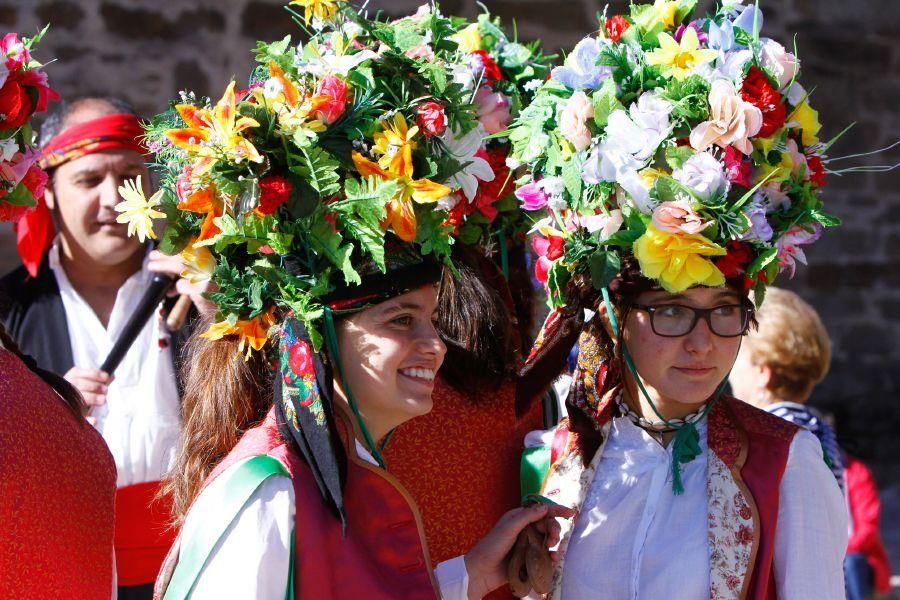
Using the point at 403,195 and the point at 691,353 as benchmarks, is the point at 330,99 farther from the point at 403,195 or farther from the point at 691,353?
the point at 691,353

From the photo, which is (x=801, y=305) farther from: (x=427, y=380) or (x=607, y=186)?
(x=427, y=380)

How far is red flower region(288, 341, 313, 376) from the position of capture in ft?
7.24

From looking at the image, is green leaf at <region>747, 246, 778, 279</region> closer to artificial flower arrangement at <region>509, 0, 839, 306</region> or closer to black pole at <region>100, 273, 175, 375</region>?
artificial flower arrangement at <region>509, 0, 839, 306</region>

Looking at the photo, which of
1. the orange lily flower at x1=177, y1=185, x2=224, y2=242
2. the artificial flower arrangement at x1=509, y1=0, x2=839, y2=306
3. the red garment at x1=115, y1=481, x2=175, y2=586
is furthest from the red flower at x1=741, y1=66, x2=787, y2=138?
the red garment at x1=115, y1=481, x2=175, y2=586

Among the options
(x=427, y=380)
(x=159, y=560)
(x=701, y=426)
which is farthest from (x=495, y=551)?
(x=159, y=560)

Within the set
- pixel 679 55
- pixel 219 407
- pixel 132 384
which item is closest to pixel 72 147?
pixel 132 384

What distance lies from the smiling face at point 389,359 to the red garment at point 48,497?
0.49 metres

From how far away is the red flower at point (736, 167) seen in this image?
7.91 feet

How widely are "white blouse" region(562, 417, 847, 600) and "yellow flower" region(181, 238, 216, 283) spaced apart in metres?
0.93

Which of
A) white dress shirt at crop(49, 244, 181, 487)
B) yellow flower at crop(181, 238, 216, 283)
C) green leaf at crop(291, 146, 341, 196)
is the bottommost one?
white dress shirt at crop(49, 244, 181, 487)

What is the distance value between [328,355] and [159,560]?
139 cm

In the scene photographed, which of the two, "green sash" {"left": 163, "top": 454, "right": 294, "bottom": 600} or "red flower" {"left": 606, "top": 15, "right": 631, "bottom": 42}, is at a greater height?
"red flower" {"left": 606, "top": 15, "right": 631, "bottom": 42}

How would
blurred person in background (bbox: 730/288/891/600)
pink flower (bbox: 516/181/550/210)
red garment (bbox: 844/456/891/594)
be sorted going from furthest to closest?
1. red garment (bbox: 844/456/891/594)
2. blurred person in background (bbox: 730/288/891/600)
3. pink flower (bbox: 516/181/550/210)

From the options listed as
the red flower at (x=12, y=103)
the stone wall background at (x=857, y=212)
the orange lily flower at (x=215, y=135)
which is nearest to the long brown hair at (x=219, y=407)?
the orange lily flower at (x=215, y=135)
